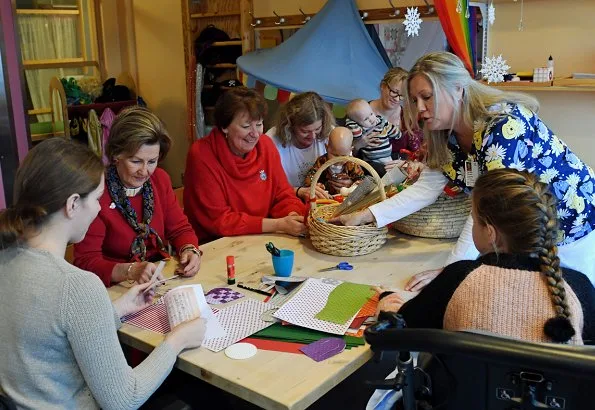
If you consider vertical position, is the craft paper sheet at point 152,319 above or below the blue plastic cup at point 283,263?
below

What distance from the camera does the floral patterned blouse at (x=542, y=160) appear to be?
1736mm

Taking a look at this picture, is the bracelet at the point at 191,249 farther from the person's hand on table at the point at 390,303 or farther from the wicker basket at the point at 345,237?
the person's hand on table at the point at 390,303

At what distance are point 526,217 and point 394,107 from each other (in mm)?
2247

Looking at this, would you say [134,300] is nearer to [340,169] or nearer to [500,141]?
[500,141]

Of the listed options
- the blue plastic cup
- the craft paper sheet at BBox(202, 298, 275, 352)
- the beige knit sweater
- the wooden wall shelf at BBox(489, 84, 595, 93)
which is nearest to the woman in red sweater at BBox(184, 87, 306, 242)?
the blue plastic cup

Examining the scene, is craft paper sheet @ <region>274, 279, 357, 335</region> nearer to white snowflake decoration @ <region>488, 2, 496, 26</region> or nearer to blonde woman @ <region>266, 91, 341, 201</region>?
blonde woman @ <region>266, 91, 341, 201</region>

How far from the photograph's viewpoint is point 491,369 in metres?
0.92

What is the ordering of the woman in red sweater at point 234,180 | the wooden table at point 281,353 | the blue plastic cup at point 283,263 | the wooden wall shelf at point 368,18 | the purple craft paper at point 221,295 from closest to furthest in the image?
the wooden table at point 281,353
the purple craft paper at point 221,295
the blue plastic cup at point 283,263
the woman in red sweater at point 234,180
the wooden wall shelf at point 368,18

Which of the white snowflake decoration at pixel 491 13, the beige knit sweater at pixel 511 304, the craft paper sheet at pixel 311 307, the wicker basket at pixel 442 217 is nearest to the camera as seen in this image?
the beige knit sweater at pixel 511 304

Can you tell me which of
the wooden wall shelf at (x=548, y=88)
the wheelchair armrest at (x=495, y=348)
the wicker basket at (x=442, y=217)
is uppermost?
the wooden wall shelf at (x=548, y=88)

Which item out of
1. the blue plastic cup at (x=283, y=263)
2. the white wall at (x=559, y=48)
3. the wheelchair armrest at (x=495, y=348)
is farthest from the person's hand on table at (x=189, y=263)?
the white wall at (x=559, y=48)

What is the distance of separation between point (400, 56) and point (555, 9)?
3.58ft

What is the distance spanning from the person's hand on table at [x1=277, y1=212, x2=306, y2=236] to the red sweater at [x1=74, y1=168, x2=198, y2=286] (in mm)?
346

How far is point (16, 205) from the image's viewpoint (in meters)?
1.28
